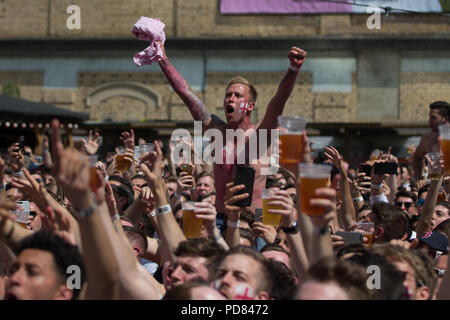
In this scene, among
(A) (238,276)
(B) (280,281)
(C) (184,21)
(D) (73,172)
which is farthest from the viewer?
(C) (184,21)

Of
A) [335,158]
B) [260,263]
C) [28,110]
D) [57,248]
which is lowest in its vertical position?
[260,263]

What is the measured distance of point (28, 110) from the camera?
16422 mm

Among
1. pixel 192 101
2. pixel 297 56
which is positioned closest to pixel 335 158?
pixel 297 56

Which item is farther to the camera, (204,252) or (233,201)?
(233,201)

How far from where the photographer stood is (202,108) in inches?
226

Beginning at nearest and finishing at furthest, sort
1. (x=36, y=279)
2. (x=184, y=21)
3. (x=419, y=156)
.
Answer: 1. (x=36, y=279)
2. (x=419, y=156)
3. (x=184, y=21)

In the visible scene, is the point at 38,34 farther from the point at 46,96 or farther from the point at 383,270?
the point at 383,270

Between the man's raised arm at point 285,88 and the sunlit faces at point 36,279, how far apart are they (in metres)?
2.38

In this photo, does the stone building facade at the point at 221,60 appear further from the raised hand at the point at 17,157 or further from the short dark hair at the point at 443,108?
the short dark hair at the point at 443,108

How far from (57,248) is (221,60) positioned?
26.0 meters

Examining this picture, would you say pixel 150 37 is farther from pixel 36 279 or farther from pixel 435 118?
pixel 36 279

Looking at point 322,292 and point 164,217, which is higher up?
point 164,217


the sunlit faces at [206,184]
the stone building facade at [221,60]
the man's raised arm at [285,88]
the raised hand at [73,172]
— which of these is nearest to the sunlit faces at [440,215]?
the man's raised arm at [285,88]

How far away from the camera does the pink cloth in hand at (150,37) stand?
5785 millimetres
